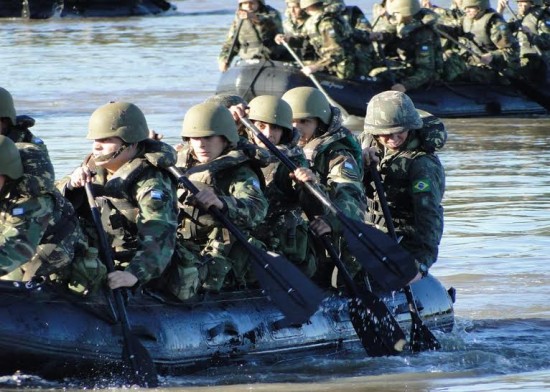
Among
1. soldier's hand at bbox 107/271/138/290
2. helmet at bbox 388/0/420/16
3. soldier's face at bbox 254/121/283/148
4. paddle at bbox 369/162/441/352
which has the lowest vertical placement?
helmet at bbox 388/0/420/16

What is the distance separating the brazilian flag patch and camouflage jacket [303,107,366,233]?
16.3 inches

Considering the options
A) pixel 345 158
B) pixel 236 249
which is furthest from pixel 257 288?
pixel 345 158

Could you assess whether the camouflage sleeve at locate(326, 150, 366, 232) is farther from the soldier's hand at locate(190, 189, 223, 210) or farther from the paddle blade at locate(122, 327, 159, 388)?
the paddle blade at locate(122, 327, 159, 388)

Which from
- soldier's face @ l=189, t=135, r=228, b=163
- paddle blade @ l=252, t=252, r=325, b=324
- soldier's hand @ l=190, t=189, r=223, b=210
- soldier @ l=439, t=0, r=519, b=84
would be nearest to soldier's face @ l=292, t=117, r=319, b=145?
soldier's face @ l=189, t=135, r=228, b=163

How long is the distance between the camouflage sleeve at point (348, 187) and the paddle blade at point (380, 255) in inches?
6.7

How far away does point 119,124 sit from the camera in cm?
1061

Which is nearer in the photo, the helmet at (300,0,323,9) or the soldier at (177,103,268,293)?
the soldier at (177,103,268,293)

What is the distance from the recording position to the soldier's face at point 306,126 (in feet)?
40.1

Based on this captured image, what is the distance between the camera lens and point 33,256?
→ 10094 mm

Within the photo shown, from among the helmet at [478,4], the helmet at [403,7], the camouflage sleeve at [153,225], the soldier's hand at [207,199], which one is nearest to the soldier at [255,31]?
the helmet at [403,7]

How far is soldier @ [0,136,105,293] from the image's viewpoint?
9.88m

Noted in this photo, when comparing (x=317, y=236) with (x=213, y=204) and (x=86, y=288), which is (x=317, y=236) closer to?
(x=213, y=204)

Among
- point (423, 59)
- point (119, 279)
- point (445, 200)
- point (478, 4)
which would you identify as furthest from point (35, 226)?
point (478, 4)

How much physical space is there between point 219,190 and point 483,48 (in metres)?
14.5
